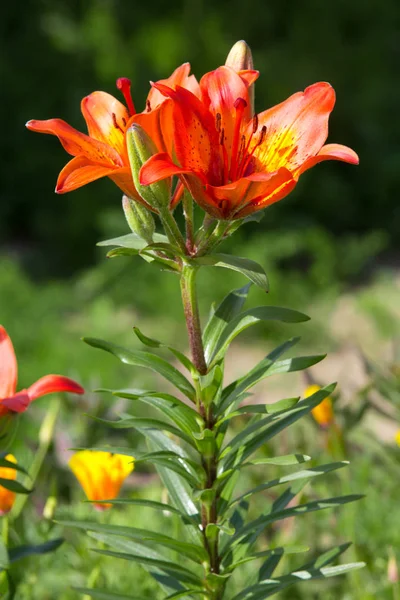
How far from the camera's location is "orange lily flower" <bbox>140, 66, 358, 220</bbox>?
55cm

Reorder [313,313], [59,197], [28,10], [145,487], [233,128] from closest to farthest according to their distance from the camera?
[233,128] < [145,487] < [313,313] < [59,197] < [28,10]

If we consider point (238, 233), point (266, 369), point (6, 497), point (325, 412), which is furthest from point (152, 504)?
point (238, 233)

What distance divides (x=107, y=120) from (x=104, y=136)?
1 centimetres

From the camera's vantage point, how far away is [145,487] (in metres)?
1.41

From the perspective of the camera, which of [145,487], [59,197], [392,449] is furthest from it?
[59,197]

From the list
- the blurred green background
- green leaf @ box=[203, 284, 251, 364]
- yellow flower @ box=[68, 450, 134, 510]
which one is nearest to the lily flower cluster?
green leaf @ box=[203, 284, 251, 364]

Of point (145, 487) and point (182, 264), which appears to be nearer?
point (182, 264)

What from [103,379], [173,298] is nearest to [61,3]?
[173,298]

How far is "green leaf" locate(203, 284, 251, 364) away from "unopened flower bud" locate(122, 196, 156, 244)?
9cm

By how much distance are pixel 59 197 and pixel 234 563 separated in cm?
366

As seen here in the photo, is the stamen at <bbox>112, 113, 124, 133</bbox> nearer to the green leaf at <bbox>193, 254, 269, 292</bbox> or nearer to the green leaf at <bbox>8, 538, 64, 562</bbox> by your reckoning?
the green leaf at <bbox>193, 254, 269, 292</bbox>

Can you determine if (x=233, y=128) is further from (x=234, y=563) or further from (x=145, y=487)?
(x=145, y=487)

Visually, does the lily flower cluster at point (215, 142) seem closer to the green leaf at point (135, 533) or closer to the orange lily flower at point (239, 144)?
the orange lily flower at point (239, 144)

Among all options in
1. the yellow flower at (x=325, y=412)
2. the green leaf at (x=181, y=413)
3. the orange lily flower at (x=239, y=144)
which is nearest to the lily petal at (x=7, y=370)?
the green leaf at (x=181, y=413)
